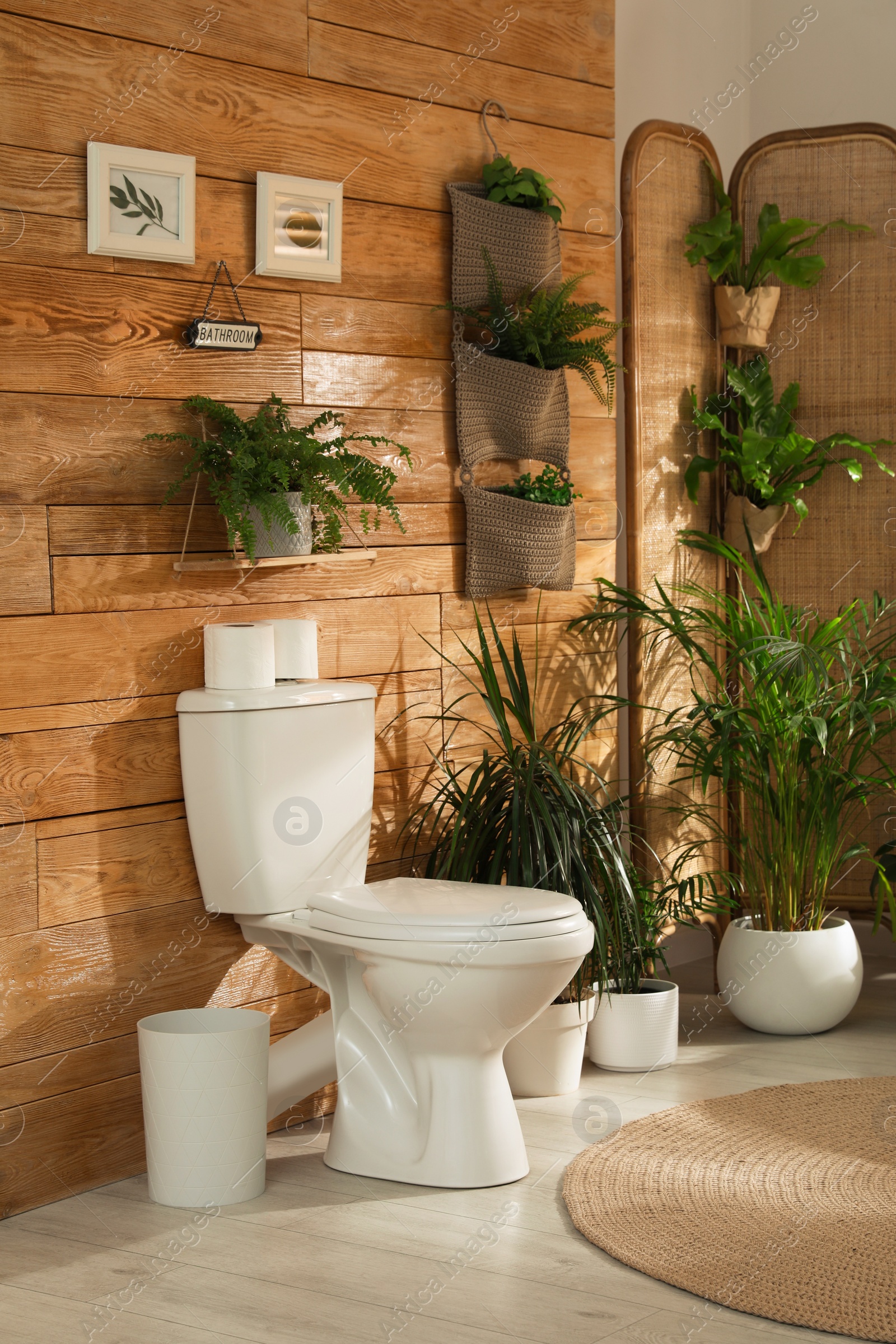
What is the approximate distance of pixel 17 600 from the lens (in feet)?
7.47

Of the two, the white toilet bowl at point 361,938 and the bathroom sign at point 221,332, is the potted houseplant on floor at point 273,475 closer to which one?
the bathroom sign at point 221,332

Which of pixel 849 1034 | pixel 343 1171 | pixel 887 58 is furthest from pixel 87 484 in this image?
pixel 887 58

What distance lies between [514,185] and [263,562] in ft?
3.44

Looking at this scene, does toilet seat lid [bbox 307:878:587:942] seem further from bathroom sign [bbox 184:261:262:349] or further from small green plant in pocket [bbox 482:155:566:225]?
small green plant in pocket [bbox 482:155:566:225]

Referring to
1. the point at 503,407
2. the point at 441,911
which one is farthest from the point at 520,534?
the point at 441,911

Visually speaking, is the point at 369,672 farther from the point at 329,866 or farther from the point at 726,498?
the point at 726,498

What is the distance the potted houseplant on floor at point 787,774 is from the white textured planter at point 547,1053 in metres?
0.53

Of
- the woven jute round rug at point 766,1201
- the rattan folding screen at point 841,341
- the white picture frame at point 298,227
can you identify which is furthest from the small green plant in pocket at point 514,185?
the woven jute round rug at point 766,1201

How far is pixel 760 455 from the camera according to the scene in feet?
11.4

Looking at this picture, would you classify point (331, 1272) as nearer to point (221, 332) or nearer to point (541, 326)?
point (221, 332)

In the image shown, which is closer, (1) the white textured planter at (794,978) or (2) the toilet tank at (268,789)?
(2) the toilet tank at (268,789)

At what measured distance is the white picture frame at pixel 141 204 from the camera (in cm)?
233

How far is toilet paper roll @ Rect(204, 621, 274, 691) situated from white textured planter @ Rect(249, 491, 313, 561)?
0.14m

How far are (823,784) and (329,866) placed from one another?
1161 mm
